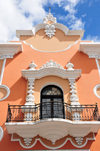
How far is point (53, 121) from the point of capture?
6895 millimetres

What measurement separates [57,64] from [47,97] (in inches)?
83.7

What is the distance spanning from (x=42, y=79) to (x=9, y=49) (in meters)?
2.97

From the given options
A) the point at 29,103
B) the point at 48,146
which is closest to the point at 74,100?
the point at 29,103

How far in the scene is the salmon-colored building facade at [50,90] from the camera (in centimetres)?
732

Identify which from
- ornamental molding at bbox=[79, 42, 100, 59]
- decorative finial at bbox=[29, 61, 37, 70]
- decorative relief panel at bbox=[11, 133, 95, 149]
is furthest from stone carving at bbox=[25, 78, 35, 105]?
ornamental molding at bbox=[79, 42, 100, 59]

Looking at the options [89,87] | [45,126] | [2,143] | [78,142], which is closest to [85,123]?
[78,142]

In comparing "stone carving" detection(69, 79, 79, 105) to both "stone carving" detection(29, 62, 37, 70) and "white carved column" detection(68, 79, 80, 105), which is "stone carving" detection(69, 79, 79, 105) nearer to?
"white carved column" detection(68, 79, 80, 105)

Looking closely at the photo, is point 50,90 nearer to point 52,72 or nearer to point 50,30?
point 52,72

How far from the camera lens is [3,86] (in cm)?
922

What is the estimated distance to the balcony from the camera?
7.10 metres

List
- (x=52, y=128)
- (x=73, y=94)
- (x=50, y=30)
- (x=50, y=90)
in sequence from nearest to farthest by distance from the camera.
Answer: (x=52, y=128)
(x=73, y=94)
(x=50, y=90)
(x=50, y=30)

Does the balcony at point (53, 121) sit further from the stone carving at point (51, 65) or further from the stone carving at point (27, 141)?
the stone carving at point (51, 65)

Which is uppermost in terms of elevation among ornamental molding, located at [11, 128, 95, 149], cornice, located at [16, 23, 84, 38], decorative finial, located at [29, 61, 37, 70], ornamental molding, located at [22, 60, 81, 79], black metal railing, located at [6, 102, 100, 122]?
cornice, located at [16, 23, 84, 38]

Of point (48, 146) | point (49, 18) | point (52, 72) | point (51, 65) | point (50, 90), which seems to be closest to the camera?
point (48, 146)
